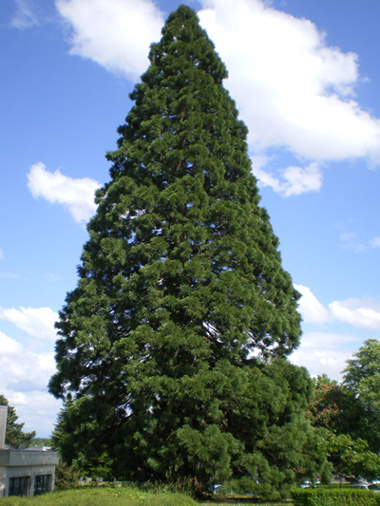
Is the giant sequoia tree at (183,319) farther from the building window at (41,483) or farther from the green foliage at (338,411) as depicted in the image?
the green foliage at (338,411)

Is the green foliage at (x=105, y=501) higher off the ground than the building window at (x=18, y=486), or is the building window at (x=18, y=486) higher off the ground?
the green foliage at (x=105, y=501)

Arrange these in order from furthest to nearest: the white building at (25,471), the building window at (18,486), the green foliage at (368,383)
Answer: the green foliage at (368,383)
the building window at (18,486)
the white building at (25,471)

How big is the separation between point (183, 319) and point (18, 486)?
42.7 ft

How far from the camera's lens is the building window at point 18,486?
16984mm

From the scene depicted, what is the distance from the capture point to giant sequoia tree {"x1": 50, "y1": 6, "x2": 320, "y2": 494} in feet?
32.7

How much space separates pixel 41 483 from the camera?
20.2 metres

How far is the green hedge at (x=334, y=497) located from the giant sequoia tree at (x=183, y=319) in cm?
72

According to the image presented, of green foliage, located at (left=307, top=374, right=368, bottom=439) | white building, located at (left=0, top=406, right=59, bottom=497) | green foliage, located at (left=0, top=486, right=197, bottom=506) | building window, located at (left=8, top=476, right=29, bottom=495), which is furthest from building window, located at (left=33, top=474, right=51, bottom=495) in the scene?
green foliage, located at (left=307, top=374, right=368, bottom=439)

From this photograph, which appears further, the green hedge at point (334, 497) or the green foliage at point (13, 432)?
the green foliage at point (13, 432)

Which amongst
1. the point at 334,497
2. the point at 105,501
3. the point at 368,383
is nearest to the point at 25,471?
the point at 105,501

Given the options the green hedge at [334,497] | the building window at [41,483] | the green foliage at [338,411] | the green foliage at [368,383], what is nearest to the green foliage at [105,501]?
the green hedge at [334,497]

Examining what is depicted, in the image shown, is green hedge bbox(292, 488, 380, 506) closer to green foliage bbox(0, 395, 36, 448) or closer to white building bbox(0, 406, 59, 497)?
white building bbox(0, 406, 59, 497)

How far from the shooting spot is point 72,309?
43.2 ft

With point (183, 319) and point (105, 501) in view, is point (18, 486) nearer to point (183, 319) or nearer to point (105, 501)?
point (183, 319)
